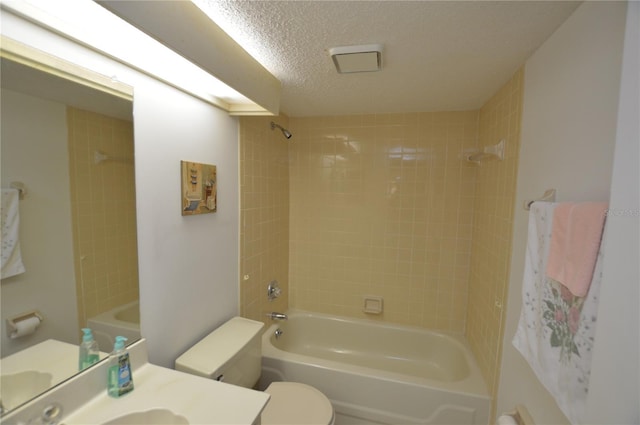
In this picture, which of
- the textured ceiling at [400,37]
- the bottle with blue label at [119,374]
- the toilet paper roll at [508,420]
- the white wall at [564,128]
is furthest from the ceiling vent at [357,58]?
the toilet paper roll at [508,420]

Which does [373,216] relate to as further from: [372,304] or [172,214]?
[172,214]

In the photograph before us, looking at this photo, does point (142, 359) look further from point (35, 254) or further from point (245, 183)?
point (245, 183)

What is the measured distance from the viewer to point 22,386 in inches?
30.3

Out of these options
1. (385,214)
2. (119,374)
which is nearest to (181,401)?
(119,374)

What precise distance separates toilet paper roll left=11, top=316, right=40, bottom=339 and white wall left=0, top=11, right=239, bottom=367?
35 centimetres

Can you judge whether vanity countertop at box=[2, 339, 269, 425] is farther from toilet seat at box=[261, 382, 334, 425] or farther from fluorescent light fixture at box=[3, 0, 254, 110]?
fluorescent light fixture at box=[3, 0, 254, 110]

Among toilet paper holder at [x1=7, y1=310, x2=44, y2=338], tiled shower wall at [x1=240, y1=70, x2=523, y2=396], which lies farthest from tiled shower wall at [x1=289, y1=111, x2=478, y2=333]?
toilet paper holder at [x1=7, y1=310, x2=44, y2=338]

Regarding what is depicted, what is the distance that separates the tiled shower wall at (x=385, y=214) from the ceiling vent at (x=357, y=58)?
3.33 feet

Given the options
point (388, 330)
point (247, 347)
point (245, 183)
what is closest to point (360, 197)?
point (245, 183)

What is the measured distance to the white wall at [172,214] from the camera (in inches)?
43.0

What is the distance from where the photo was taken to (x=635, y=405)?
1.68 feet

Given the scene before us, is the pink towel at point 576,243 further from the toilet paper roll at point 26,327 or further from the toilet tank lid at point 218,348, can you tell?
the toilet paper roll at point 26,327

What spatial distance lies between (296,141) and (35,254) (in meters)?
2.03

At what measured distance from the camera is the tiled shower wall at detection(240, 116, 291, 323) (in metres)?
1.86
